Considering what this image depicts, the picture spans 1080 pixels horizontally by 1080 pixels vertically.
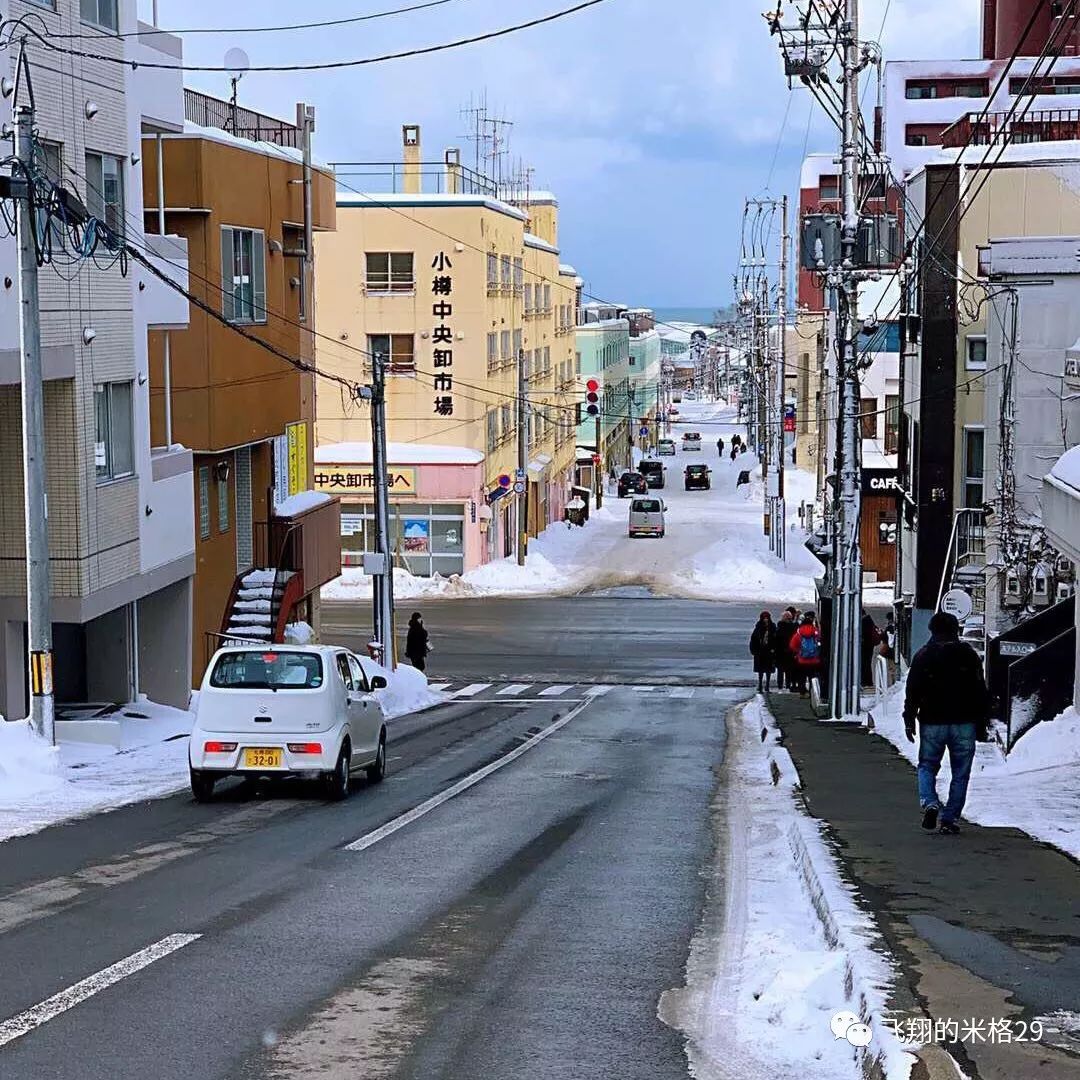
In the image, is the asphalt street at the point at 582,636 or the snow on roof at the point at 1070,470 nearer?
the snow on roof at the point at 1070,470

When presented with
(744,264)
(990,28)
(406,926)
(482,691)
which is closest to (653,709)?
(482,691)

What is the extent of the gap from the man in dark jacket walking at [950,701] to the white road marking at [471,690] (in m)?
24.6

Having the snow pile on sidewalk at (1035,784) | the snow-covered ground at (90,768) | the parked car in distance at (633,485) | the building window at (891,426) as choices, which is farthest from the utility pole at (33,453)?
the parked car in distance at (633,485)

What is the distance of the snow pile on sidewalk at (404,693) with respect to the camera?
3209cm

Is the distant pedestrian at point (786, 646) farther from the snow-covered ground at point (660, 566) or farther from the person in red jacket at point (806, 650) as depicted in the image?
the snow-covered ground at point (660, 566)

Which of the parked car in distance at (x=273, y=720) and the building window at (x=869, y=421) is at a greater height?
the building window at (x=869, y=421)

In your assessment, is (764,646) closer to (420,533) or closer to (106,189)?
(106,189)

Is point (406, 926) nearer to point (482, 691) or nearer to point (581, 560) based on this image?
point (482, 691)

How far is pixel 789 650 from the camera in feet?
114

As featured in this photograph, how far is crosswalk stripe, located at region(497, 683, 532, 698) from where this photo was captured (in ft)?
119

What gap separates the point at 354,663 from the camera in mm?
18375

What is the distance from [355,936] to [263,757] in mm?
7041

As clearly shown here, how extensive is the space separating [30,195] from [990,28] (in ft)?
245

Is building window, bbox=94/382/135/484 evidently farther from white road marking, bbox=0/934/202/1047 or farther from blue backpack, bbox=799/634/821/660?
blue backpack, bbox=799/634/821/660
